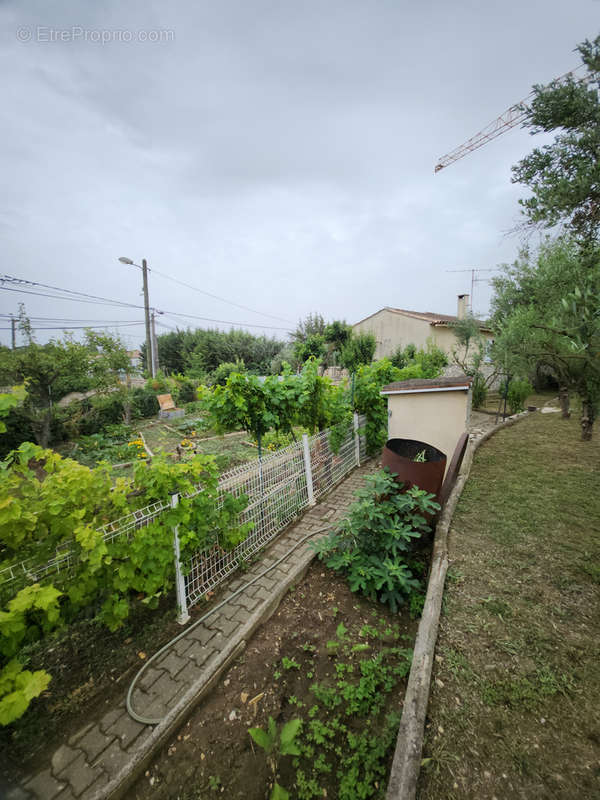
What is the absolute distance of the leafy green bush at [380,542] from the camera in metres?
2.74

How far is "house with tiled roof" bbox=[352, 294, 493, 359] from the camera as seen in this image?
20.3m

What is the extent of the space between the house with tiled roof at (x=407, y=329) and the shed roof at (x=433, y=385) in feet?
48.2

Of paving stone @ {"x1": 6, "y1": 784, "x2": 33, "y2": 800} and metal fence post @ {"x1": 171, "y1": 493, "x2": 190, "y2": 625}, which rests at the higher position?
metal fence post @ {"x1": 171, "y1": 493, "x2": 190, "y2": 625}

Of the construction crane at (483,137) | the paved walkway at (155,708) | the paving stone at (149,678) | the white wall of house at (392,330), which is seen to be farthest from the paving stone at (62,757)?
the construction crane at (483,137)

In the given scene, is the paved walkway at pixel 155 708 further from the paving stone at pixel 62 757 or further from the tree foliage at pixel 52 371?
the tree foliage at pixel 52 371

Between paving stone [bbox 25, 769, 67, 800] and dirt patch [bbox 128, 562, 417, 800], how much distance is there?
1.55 ft

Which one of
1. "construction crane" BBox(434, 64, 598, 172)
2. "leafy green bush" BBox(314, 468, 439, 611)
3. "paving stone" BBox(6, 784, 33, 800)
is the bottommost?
"paving stone" BBox(6, 784, 33, 800)

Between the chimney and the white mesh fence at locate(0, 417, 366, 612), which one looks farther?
the chimney

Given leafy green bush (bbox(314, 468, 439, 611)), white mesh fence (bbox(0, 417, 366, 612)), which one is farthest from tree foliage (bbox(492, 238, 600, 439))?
white mesh fence (bbox(0, 417, 366, 612))

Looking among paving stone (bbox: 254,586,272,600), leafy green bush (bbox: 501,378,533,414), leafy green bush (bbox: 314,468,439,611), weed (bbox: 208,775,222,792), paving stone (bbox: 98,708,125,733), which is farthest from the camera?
leafy green bush (bbox: 501,378,533,414)

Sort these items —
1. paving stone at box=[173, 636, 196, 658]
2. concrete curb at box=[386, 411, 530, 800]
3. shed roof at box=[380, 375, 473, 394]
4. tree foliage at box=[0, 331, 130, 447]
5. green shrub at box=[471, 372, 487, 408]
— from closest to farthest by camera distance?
concrete curb at box=[386, 411, 530, 800] → paving stone at box=[173, 636, 196, 658] → shed roof at box=[380, 375, 473, 394] → tree foliage at box=[0, 331, 130, 447] → green shrub at box=[471, 372, 487, 408]

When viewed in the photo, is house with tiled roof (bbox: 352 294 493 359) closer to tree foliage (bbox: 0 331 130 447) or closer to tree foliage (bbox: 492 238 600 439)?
tree foliage (bbox: 492 238 600 439)

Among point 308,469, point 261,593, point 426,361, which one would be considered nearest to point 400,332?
point 426,361

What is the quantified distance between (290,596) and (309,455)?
2.20 meters
